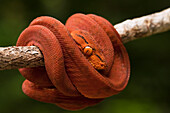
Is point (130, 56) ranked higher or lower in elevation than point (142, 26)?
lower

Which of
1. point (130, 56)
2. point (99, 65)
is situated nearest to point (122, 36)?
point (99, 65)

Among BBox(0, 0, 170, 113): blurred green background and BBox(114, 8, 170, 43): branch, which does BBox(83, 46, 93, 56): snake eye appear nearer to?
BBox(114, 8, 170, 43): branch

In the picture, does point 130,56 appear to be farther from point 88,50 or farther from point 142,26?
point 88,50

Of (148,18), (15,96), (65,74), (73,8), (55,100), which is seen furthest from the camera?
(73,8)

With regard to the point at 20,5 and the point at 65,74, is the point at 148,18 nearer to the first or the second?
the point at 65,74

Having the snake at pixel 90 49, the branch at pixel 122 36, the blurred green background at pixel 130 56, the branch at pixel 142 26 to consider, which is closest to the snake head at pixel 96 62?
the snake at pixel 90 49

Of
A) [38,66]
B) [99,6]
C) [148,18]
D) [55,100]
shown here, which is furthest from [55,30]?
[99,6]

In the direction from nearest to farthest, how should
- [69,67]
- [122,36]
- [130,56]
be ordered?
[69,67], [122,36], [130,56]
